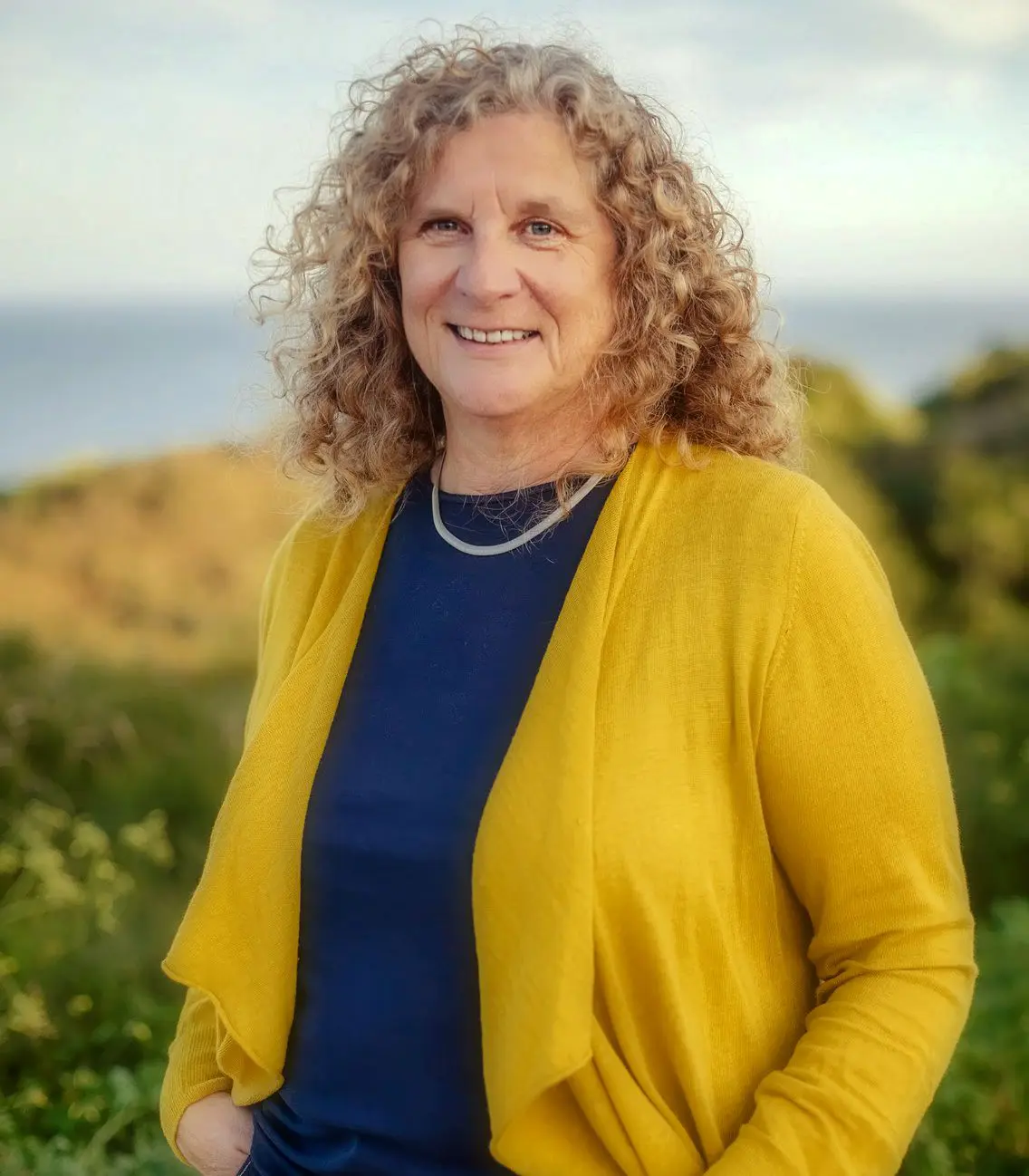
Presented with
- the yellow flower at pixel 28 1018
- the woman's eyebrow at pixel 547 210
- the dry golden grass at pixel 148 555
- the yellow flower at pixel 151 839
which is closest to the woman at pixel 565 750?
the woman's eyebrow at pixel 547 210

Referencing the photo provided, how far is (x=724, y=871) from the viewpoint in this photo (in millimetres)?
1529

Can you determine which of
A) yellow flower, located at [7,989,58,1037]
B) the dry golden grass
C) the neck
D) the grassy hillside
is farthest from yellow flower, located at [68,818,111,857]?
the neck

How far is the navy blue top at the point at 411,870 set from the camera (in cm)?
159

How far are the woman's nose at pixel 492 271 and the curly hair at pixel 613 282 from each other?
6.4 inches

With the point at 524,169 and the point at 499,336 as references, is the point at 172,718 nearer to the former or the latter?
the point at 499,336

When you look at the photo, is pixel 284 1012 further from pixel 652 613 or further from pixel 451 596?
pixel 652 613

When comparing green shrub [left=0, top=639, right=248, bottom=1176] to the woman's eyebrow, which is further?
green shrub [left=0, top=639, right=248, bottom=1176]

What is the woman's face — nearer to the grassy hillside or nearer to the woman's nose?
the woman's nose

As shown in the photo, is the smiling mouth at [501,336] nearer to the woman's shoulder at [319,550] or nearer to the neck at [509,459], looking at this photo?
the neck at [509,459]

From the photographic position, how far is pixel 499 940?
150 cm

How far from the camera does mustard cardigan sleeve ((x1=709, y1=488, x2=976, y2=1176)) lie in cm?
145

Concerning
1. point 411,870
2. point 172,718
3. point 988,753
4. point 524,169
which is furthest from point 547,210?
point 172,718

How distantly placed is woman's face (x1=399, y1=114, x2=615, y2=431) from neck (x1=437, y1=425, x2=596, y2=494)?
0.14 feet

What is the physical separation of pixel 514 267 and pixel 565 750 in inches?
26.6
